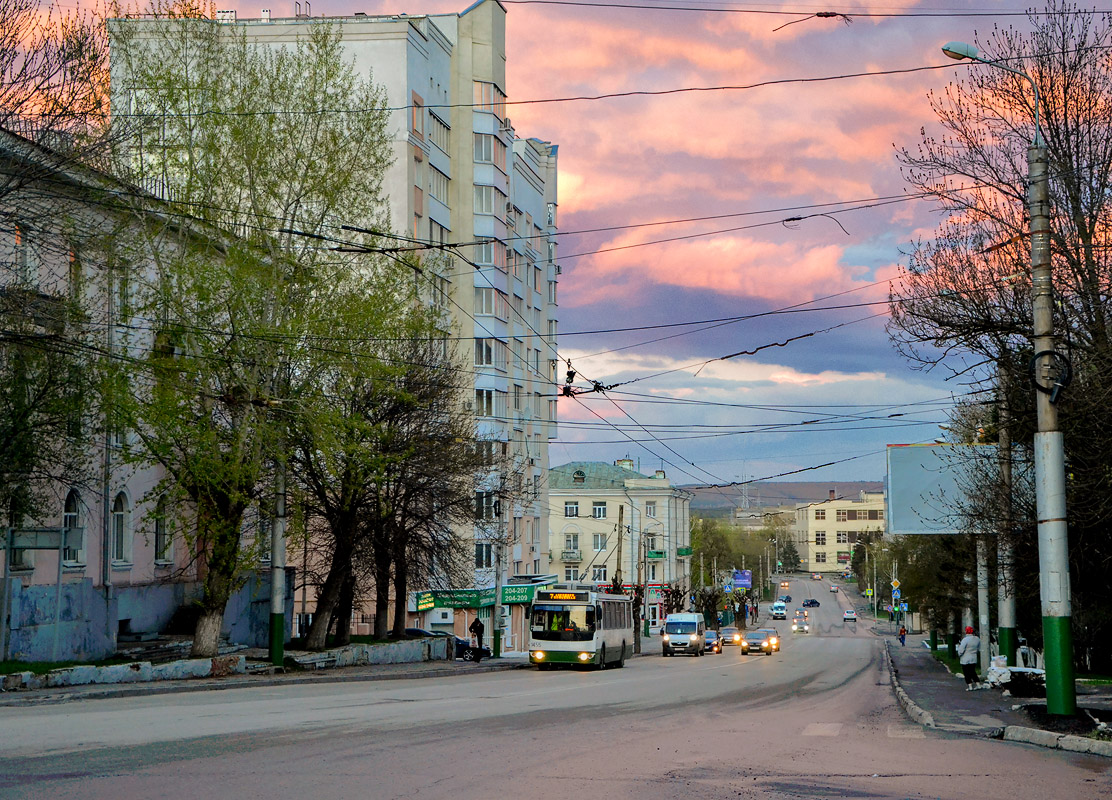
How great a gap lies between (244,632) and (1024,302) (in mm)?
26849

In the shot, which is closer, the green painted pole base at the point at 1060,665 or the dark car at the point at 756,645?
the green painted pole base at the point at 1060,665

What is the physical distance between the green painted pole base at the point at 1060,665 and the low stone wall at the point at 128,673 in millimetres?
17060

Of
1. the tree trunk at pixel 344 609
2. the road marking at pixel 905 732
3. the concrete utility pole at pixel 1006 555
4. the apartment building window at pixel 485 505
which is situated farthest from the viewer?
the apartment building window at pixel 485 505

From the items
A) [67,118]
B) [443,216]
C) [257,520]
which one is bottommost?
[257,520]

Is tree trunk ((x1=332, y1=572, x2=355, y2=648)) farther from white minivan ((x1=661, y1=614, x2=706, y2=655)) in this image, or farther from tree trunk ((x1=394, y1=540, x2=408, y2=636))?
white minivan ((x1=661, y1=614, x2=706, y2=655))

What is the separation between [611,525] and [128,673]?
86.1m

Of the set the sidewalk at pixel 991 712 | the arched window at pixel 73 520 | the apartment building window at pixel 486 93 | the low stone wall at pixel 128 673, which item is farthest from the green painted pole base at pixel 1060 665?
the apartment building window at pixel 486 93

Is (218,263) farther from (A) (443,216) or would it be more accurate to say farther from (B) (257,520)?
(A) (443,216)

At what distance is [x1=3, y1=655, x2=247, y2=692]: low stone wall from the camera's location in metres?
22.0

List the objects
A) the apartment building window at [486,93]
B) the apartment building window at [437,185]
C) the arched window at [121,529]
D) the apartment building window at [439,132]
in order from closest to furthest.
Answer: the arched window at [121,529] < the apartment building window at [437,185] < the apartment building window at [439,132] < the apartment building window at [486,93]

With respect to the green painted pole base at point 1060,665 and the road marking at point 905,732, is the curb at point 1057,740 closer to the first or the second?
the green painted pole base at point 1060,665

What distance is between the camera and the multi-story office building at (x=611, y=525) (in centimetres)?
10894

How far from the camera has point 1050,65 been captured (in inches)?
990

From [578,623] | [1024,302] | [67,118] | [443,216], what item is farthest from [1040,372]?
[443,216]
